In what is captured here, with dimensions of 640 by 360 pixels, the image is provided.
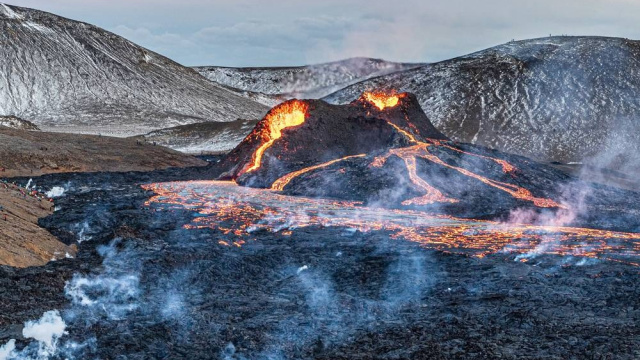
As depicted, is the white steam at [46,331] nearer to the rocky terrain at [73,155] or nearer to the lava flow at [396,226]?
the lava flow at [396,226]

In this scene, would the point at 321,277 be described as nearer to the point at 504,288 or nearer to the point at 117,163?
the point at 504,288

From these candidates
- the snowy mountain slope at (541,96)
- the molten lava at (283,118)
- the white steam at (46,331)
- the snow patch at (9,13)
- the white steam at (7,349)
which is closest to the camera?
the white steam at (7,349)

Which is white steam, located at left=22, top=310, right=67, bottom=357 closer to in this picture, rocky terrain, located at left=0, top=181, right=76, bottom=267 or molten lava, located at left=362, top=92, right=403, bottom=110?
rocky terrain, located at left=0, top=181, right=76, bottom=267

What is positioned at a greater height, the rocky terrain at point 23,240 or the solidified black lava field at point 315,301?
the rocky terrain at point 23,240

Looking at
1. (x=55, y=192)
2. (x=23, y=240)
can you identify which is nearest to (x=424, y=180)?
(x=55, y=192)

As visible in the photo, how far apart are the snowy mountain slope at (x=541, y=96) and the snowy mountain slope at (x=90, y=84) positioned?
140 ft

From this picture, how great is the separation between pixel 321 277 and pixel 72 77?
490 ft

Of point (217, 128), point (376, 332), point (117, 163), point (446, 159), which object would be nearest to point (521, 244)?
point (376, 332)

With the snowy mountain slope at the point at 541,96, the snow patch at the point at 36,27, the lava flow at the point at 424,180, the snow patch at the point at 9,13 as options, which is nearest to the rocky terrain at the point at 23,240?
the lava flow at the point at 424,180

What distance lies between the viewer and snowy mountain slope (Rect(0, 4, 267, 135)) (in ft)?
461

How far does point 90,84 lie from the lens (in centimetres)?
15500

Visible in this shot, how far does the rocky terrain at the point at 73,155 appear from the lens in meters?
47.9

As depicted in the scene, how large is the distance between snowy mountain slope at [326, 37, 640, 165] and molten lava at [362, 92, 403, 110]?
51664 millimetres

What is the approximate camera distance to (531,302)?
16.7 meters
